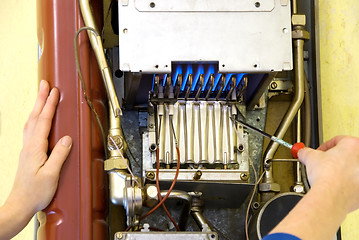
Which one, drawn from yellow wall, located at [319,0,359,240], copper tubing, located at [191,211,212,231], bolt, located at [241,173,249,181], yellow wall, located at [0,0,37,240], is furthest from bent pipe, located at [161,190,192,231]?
yellow wall, located at [0,0,37,240]

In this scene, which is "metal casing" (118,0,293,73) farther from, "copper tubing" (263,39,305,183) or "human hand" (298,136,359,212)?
"human hand" (298,136,359,212)

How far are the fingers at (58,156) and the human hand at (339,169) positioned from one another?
57 centimetres

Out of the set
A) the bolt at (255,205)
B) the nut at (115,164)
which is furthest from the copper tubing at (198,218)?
the nut at (115,164)

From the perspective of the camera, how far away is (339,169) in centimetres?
105

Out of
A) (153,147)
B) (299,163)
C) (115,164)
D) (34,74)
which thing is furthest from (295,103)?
(34,74)

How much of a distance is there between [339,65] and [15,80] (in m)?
1.10

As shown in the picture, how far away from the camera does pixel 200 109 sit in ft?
5.41

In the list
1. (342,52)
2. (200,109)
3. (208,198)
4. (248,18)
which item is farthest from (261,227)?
(342,52)

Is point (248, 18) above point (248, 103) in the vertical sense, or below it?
above

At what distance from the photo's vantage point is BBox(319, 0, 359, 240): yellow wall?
1781 mm

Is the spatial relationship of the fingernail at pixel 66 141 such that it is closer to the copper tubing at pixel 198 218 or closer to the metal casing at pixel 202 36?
the metal casing at pixel 202 36

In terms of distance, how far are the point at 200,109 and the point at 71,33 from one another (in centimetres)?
40

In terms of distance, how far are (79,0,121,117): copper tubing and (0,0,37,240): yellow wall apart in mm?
648

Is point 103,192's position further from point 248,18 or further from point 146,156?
point 248,18
